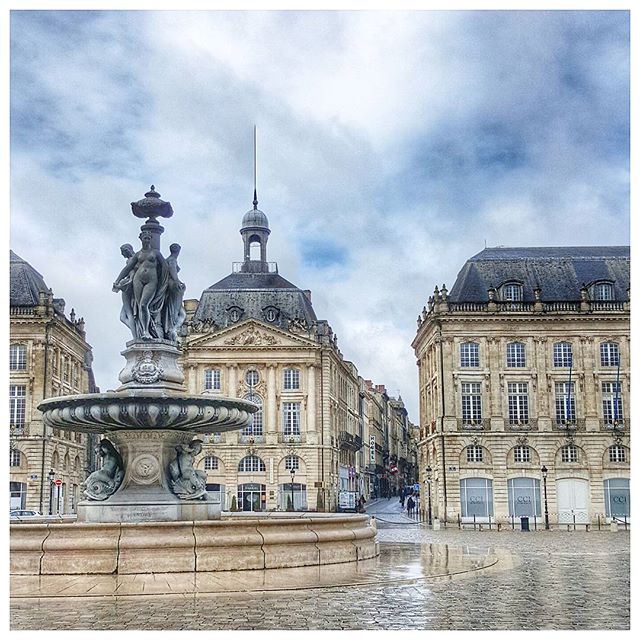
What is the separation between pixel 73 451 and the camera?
63219 mm

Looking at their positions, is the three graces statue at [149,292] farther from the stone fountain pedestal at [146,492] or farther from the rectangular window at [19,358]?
the rectangular window at [19,358]

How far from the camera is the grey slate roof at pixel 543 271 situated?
57188 millimetres

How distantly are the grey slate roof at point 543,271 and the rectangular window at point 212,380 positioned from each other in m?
17.5

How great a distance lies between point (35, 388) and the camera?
5703 centimetres

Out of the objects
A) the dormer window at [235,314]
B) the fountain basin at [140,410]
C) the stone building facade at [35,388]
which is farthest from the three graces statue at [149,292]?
the dormer window at [235,314]

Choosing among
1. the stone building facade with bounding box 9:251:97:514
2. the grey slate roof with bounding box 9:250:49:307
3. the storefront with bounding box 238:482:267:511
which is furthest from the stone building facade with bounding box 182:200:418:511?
the grey slate roof with bounding box 9:250:49:307

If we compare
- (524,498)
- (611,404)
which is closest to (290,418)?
(524,498)

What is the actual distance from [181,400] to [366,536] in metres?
4.02

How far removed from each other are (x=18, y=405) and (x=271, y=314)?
63.7 ft

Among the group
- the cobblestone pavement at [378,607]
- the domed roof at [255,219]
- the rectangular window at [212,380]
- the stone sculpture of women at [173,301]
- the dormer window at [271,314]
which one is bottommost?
the cobblestone pavement at [378,607]

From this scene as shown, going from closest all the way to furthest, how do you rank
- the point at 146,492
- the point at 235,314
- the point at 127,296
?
the point at 146,492, the point at 127,296, the point at 235,314

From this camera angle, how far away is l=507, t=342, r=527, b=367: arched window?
55562mm

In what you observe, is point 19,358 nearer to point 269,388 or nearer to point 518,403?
point 269,388
